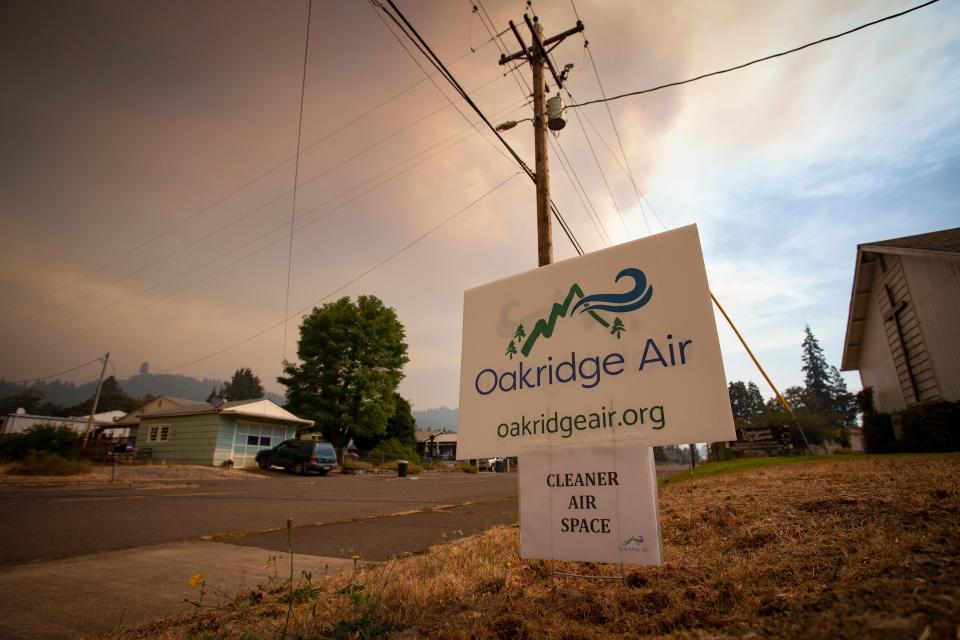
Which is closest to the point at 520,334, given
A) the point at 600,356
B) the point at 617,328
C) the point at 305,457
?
the point at 600,356

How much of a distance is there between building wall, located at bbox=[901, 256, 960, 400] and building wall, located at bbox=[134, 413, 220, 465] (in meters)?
33.2

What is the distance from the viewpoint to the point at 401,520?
8617 millimetres

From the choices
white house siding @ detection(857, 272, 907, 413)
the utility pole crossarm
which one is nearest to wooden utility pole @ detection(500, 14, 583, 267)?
the utility pole crossarm

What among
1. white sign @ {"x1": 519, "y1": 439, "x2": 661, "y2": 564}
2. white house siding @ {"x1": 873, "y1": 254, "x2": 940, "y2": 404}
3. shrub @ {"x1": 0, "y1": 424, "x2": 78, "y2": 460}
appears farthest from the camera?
shrub @ {"x1": 0, "y1": 424, "x2": 78, "y2": 460}

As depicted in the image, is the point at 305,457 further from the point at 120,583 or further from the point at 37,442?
the point at 120,583

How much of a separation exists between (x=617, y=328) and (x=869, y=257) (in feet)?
56.9

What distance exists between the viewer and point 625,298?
12.1 ft

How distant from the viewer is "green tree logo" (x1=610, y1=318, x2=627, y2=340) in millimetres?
3602

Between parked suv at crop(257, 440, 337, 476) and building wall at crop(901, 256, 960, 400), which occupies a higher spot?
building wall at crop(901, 256, 960, 400)

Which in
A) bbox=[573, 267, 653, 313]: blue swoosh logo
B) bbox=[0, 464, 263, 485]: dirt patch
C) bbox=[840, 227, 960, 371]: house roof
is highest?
bbox=[840, 227, 960, 371]: house roof

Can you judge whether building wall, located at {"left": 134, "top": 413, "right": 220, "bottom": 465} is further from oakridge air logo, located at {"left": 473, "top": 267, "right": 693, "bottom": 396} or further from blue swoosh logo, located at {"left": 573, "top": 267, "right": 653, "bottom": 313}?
blue swoosh logo, located at {"left": 573, "top": 267, "right": 653, "bottom": 313}

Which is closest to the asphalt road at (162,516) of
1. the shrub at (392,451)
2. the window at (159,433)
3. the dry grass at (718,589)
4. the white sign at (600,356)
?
the dry grass at (718,589)

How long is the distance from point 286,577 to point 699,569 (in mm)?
3841

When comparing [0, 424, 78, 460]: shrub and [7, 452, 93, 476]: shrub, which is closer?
[7, 452, 93, 476]: shrub
